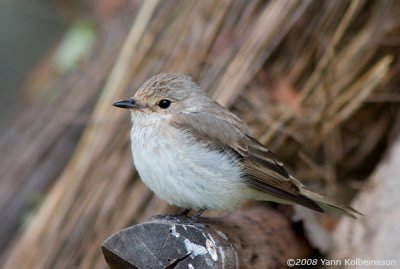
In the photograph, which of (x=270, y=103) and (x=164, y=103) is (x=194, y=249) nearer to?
(x=164, y=103)

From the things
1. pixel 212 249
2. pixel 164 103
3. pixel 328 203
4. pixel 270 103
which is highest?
pixel 164 103

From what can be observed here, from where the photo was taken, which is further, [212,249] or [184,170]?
[184,170]

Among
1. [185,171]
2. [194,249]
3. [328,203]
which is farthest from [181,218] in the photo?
[328,203]

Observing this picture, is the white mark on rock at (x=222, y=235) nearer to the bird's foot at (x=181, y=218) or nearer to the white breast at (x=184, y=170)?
the bird's foot at (x=181, y=218)

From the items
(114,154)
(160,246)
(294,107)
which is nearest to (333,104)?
(294,107)

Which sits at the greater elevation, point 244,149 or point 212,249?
point 244,149

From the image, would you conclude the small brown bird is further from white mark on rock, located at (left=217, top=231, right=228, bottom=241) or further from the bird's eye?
white mark on rock, located at (left=217, top=231, right=228, bottom=241)
